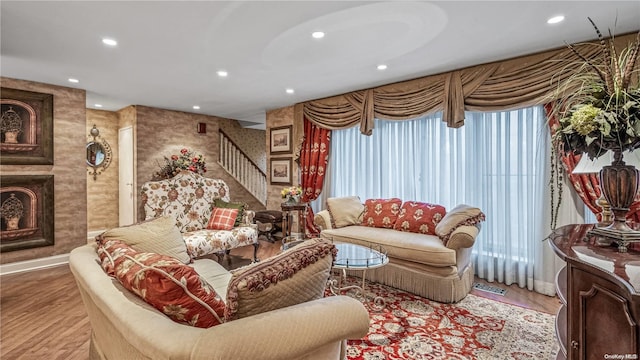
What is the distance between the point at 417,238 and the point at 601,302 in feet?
6.82

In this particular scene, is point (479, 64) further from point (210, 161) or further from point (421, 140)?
point (210, 161)

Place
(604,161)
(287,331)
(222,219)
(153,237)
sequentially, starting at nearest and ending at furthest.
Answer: (287,331) < (604,161) < (153,237) < (222,219)

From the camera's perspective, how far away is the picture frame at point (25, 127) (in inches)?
148

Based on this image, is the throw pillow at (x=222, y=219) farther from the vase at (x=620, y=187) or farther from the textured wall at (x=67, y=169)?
the vase at (x=620, y=187)

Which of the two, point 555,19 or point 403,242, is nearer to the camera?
point 555,19

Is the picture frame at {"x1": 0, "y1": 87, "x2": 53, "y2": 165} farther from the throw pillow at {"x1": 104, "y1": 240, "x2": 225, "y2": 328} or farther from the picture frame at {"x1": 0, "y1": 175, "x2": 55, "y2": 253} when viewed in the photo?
the throw pillow at {"x1": 104, "y1": 240, "x2": 225, "y2": 328}

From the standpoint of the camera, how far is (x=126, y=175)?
5.58m

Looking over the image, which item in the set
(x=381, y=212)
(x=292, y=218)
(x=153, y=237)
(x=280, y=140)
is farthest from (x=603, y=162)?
(x=280, y=140)

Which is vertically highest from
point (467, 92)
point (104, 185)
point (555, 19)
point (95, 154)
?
point (555, 19)

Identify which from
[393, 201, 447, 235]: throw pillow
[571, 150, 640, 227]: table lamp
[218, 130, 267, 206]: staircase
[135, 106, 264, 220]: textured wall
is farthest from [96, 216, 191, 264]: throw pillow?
[218, 130, 267, 206]: staircase

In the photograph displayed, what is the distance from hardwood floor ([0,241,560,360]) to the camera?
2.08 m

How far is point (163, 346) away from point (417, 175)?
3.59m

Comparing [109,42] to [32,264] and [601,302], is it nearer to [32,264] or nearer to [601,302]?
[32,264]

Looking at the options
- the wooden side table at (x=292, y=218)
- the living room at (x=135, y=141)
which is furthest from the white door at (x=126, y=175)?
the wooden side table at (x=292, y=218)
